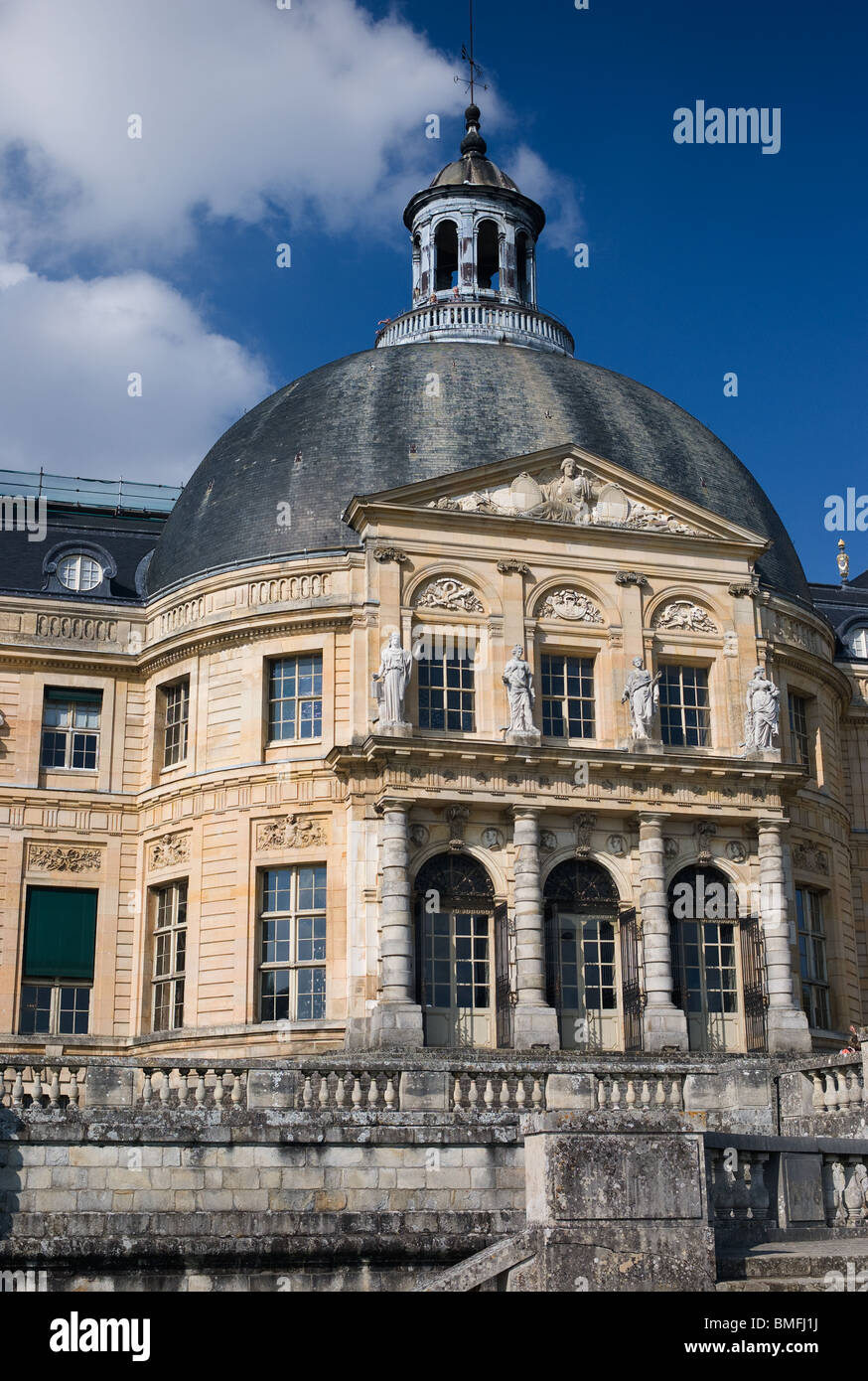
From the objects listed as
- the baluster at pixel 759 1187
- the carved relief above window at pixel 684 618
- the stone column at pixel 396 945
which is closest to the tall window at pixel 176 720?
the stone column at pixel 396 945

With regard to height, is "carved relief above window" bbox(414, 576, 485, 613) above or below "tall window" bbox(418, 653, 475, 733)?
above

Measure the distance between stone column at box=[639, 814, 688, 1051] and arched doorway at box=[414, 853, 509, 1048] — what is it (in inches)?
115

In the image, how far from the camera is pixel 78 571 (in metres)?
40.0

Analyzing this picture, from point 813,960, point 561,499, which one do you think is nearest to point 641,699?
point 561,499

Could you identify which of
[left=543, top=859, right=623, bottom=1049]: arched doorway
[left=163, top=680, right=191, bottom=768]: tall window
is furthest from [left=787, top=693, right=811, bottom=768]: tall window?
[left=163, top=680, right=191, bottom=768]: tall window

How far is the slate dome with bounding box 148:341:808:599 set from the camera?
37.0 m

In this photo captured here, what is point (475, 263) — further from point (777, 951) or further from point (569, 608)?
point (777, 951)

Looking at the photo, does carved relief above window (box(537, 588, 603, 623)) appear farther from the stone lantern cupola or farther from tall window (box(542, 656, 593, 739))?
the stone lantern cupola

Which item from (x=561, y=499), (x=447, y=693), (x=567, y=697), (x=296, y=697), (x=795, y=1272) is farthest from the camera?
(x=561, y=499)

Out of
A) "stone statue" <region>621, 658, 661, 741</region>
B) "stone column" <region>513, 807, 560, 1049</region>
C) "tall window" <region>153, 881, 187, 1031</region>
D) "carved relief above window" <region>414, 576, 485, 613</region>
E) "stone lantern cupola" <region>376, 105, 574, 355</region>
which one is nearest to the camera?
"stone column" <region>513, 807, 560, 1049</region>

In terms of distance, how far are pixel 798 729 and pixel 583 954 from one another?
29.5 feet

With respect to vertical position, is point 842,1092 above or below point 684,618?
below

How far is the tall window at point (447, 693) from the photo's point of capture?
34.1 meters
